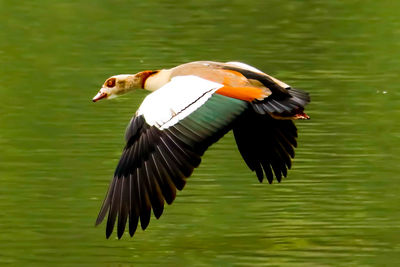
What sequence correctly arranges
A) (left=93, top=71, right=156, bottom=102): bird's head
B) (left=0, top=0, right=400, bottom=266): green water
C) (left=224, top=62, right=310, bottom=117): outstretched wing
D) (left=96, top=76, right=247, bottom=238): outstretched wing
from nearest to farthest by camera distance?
(left=96, top=76, right=247, bottom=238): outstretched wing < (left=224, top=62, right=310, bottom=117): outstretched wing < (left=0, top=0, right=400, bottom=266): green water < (left=93, top=71, right=156, bottom=102): bird's head

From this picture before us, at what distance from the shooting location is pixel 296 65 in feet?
49.4

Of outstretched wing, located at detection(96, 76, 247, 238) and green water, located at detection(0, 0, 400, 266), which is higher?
outstretched wing, located at detection(96, 76, 247, 238)

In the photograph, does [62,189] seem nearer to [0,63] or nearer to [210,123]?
[210,123]

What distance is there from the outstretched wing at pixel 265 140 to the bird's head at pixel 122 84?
931 mm

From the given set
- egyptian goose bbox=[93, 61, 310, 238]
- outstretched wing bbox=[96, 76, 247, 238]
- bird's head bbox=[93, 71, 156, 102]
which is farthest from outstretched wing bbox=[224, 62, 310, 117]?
bird's head bbox=[93, 71, 156, 102]

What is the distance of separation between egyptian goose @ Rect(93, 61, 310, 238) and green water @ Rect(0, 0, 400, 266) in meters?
0.59

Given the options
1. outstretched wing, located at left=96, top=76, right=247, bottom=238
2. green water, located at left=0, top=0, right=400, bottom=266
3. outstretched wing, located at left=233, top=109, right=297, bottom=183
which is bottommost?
green water, located at left=0, top=0, right=400, bottom=266

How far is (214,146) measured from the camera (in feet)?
39.8

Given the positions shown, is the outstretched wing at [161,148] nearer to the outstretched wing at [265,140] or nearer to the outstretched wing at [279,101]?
the outstretched wing at [279,101]

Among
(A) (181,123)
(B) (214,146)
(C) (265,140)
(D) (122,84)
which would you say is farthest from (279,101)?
(B) (214,146)

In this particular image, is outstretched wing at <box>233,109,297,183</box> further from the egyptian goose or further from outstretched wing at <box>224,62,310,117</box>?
outstretched wing at <box>224,62,310,117</box>

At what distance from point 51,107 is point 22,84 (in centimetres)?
114

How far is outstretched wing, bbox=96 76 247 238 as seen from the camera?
8500 mm

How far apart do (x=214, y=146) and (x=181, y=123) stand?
3.38 m
